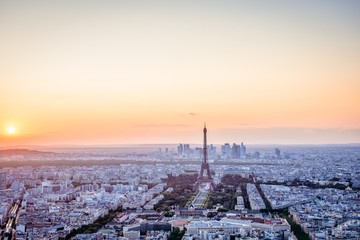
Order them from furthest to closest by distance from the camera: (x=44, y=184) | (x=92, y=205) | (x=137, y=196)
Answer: (x=44, y=184) < (x=137, y=196) < (x=92, y=205)

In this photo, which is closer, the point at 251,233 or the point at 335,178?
the point at 251,233

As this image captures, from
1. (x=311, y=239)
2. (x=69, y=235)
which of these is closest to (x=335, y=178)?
(x=311, y=239)

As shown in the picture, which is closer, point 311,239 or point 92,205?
point 311,239

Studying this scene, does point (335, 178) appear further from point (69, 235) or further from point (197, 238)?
point (69, 235)

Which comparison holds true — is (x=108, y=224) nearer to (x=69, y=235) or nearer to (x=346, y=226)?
(x=69, y=235)

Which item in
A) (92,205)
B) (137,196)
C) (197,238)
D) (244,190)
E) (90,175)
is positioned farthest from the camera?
(90,175)

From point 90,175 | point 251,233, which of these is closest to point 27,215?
point 251,233

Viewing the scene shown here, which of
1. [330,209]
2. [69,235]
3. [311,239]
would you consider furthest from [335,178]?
[69,235]

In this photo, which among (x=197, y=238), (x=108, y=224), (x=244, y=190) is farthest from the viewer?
(x=244, y=190)

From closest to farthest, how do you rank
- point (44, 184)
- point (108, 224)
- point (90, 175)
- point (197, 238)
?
point (197, 238)
point (108, 224)
point (44, 184)
point (90, 175)
